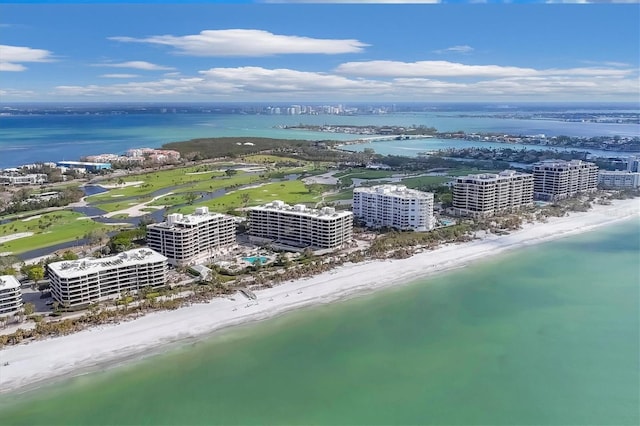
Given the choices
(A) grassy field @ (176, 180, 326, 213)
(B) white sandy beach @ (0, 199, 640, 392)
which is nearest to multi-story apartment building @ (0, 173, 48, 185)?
(A) grassy field @ (176, 180, 326, 213)

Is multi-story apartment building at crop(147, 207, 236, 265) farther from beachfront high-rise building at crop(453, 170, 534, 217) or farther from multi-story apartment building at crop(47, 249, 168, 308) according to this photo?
beachfront high-rise building at crop(453, 170, 534, 217)

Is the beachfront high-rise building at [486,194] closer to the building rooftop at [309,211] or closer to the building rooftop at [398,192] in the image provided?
the building rooftop at [398,192]

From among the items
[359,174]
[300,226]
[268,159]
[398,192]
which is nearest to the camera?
[300,226]

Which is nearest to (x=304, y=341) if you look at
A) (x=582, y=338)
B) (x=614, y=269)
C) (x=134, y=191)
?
(x=582, y=338)

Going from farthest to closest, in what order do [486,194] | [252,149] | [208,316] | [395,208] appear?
1. [252,149]
2. [486,194]
3. [395,208]
4. [208,316]

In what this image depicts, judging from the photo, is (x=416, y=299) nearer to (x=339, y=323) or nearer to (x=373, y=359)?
(x=339, y=323)

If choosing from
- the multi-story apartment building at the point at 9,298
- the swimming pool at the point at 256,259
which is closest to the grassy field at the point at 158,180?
the swimming pool at the point at 256,259

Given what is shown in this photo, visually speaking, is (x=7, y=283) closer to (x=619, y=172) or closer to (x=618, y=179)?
(x=618, y=179)

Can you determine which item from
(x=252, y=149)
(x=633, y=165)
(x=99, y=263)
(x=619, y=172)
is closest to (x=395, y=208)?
(x=99, y=263)
